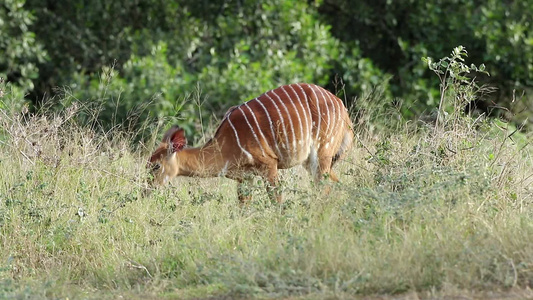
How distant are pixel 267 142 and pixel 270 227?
5.17ft

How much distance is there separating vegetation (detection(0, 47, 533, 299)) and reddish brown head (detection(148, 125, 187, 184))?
0.18 m

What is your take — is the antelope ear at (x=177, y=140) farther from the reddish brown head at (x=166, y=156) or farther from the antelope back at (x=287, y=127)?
the antelope back at (x=287, y=127)

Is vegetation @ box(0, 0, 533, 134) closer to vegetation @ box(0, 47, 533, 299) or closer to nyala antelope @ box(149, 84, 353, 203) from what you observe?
nyala antelope @ box(149, 84, 353, 203)

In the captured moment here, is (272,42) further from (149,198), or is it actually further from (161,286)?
(161,286)

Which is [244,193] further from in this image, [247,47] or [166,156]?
[247,47]

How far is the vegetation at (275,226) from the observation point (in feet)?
16.2

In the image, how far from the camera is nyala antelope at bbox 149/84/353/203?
284 inches

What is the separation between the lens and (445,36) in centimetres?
1307

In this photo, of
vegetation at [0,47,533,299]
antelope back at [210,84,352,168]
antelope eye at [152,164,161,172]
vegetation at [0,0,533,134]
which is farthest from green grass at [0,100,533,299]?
vegetation at [0,0,533,134]

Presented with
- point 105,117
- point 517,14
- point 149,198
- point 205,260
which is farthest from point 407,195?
point 517,14

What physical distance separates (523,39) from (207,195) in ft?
24.0

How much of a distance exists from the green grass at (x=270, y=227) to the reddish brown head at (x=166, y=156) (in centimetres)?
15

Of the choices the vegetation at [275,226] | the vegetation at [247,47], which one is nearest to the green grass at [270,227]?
the vegetation at [275,226]

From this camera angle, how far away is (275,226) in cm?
589
